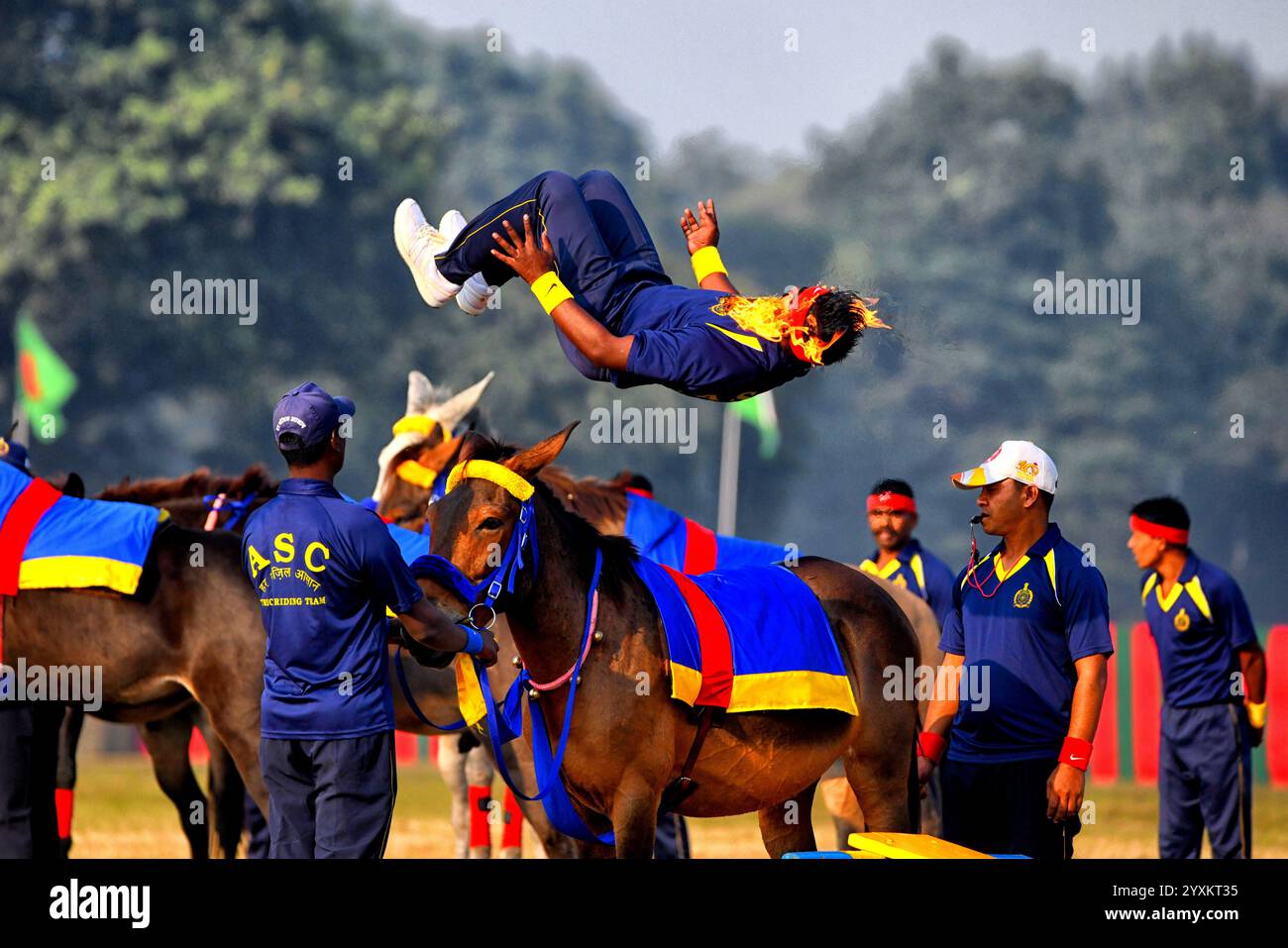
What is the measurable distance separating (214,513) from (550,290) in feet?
14.1

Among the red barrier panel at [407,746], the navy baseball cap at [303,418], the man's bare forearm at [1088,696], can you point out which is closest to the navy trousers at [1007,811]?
the man's bare forearm at [1088,696]

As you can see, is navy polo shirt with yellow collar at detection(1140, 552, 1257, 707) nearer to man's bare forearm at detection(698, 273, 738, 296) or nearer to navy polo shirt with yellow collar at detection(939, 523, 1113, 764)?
navy polo shirt with yellow collar at detection(939, 523, 1113, 764)

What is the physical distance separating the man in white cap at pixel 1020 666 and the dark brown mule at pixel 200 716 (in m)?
3.46

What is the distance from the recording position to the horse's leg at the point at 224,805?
9688 millimetres

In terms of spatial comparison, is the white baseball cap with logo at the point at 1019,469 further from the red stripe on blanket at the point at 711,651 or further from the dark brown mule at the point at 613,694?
the dark brown mule at the point at 613,694

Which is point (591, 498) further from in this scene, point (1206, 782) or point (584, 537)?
point (1206, 782)

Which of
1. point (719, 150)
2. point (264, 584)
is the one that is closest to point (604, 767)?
point (264, 584)

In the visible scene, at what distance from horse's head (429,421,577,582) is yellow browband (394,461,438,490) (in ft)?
12.2

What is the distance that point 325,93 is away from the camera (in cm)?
3250

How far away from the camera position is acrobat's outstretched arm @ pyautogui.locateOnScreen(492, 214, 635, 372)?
6.12 metres

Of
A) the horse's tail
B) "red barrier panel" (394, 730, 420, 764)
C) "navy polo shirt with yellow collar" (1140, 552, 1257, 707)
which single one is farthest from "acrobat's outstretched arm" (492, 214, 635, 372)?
"red barrier panel" (394, 730, 420, 764)

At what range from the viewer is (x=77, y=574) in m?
8.41
